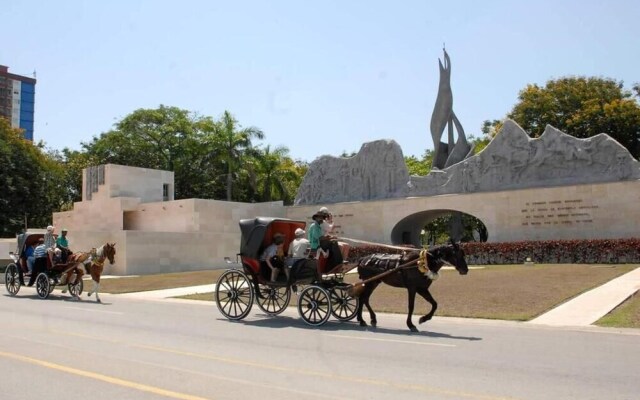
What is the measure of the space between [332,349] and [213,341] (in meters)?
2.16

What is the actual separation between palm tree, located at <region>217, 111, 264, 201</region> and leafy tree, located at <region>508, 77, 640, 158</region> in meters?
21.7

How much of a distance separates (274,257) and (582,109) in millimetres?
39488

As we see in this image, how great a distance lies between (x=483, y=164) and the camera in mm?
32688

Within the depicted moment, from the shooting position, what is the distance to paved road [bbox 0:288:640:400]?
21.2 feet

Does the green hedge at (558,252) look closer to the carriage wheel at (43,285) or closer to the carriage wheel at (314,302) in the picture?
the carriage wheel at (43,285)

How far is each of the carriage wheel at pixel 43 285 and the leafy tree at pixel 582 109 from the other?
38311 mm

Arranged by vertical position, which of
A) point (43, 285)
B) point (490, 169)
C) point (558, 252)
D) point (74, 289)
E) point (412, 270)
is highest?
point (490, 169)

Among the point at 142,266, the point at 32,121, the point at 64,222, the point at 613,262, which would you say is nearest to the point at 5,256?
the point at 64,222

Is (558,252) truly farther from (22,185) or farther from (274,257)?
(22,185)

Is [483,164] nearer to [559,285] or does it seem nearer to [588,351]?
[559,285]

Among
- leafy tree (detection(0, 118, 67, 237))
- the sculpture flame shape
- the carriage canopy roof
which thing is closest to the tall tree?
the sculpture flame shape

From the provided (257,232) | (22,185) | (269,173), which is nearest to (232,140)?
(269,173)

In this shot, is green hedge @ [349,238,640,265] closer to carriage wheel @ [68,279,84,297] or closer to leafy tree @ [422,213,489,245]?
carriage wheel @ [68,279,84,297]

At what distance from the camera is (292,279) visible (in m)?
12.3
